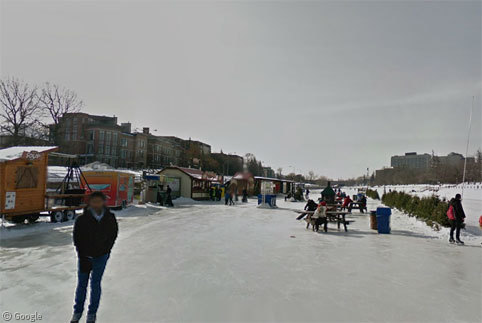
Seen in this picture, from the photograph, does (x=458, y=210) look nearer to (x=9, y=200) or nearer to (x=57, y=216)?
(x=57, y=216)

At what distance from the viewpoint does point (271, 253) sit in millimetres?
7516

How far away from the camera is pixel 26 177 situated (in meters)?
10.8

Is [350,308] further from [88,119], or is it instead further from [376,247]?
[88,119]

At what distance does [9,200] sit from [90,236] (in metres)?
9.07

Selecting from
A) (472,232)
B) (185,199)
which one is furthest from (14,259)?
(185,199)

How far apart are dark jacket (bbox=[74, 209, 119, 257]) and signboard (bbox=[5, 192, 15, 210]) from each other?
28.9 feet

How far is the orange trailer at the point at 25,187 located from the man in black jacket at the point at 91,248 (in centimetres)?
872

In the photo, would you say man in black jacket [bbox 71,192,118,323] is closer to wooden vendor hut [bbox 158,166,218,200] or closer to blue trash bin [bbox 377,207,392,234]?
blue trash bin [bbox 377,207,392,234]

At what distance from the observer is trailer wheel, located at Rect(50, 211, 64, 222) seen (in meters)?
11.7

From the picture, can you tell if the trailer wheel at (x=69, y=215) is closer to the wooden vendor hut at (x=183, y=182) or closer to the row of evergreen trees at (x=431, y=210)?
the wooden vendor hut at (x=183, y=182)

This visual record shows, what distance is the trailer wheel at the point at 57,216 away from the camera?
11.7m

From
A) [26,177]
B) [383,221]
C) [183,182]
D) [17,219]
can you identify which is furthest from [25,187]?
[183,182]

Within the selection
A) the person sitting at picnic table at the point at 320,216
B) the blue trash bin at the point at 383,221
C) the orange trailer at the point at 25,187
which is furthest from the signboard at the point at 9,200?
the blue trash bin at the point at 383,221

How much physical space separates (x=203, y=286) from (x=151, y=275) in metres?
1.21
